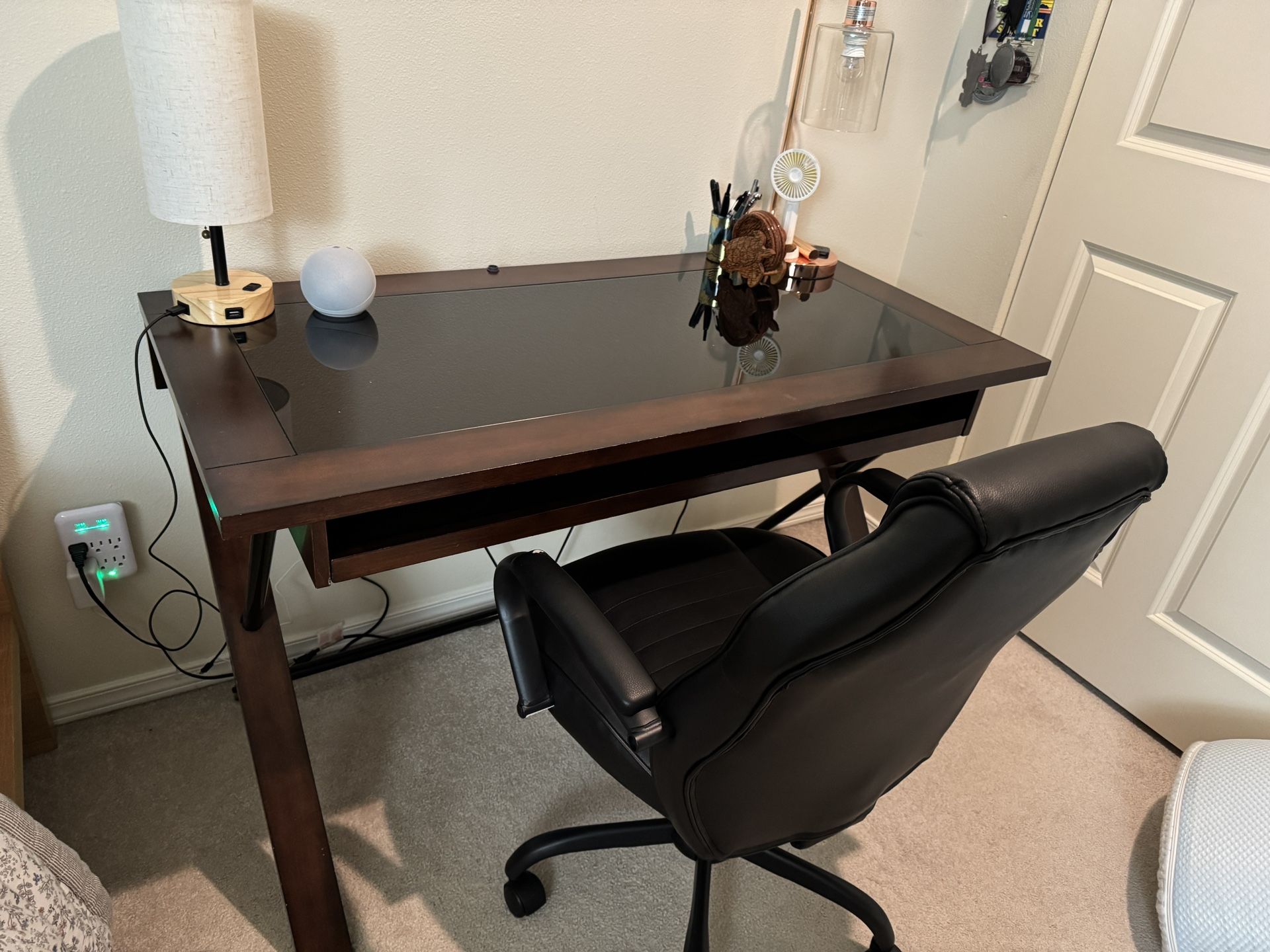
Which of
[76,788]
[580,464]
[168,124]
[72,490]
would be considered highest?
[168,124]

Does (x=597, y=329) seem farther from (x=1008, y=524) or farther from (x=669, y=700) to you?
(x=1008, y=524)

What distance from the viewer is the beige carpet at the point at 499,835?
1340 millimetres

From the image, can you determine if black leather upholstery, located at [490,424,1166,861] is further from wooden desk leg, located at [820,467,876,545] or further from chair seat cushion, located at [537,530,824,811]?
wooden desk leg, located at [820,467,876,545]

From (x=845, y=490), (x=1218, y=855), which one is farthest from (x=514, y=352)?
(x=1218, y=855)

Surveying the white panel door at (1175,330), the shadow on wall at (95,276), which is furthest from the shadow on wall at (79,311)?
the white panel door at (1175,330)

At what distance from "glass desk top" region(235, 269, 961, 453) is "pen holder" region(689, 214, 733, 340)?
26 mm

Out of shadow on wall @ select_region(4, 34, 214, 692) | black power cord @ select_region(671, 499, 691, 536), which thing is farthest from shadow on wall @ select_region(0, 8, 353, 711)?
black power cord @ select_region(671, 499, 691, 536)

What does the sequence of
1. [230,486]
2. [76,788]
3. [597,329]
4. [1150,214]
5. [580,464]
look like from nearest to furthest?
[230,486] → [580,464] → [597,329] → [76,788] → [1150,214]

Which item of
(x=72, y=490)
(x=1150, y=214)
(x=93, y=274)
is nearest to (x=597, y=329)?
(x=93, y=274)

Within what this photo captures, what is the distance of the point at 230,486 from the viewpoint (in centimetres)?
88

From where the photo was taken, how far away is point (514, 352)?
1.23 metres

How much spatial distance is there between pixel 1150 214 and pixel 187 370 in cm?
161

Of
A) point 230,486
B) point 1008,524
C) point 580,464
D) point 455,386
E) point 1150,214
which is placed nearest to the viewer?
point 1008,524

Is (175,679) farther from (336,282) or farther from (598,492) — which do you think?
(598,492)
